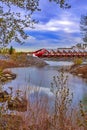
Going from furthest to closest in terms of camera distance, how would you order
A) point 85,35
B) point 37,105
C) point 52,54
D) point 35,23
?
point 52,54 < point 85,35 < point 37,105 < point 35,23

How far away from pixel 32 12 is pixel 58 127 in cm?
206

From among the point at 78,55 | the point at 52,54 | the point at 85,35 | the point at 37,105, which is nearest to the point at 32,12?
the point at 37,105

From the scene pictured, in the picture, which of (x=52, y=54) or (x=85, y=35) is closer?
(x=85, y=35)

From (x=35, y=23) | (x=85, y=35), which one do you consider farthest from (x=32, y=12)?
(x=85, y=35)

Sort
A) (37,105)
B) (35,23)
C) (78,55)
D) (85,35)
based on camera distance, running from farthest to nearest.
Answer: (78,55) → (85,35) → (37,105) → (35,23)

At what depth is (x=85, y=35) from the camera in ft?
137

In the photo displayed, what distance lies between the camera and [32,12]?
6.06m

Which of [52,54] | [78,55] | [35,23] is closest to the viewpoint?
[35,23]

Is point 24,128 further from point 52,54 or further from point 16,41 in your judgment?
point 52,54

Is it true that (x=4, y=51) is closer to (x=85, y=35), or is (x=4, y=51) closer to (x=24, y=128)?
(x=24, y=128)

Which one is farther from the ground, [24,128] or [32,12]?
[32,12]

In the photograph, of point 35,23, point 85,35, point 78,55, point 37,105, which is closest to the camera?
point 35,23

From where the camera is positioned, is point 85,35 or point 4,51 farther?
point 85,35

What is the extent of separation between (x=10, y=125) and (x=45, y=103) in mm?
1693
